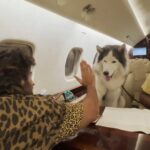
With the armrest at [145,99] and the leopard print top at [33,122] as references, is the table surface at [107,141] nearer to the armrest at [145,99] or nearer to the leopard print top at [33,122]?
the leopard print top at [33,122]

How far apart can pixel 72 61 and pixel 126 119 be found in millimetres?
1482

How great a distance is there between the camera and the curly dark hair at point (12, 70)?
2.51 ft

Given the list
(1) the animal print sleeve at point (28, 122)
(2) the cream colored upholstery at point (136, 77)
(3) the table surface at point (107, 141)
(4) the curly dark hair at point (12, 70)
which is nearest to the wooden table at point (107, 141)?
(3) the table surface at point (107, 141)

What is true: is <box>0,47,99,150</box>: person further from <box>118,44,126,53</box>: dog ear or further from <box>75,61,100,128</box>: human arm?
<box>118,44,126,53</box>: dog ear

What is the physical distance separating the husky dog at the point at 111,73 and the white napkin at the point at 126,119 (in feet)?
0.30

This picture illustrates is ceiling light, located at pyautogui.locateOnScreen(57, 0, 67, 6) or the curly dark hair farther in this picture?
ceiling light, located at pyautogui.locateOnScreen(57, 0, 67, 6)

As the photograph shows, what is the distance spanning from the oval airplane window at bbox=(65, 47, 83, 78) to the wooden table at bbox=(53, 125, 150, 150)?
1513 millimetres

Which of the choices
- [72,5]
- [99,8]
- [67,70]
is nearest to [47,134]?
[72,5]

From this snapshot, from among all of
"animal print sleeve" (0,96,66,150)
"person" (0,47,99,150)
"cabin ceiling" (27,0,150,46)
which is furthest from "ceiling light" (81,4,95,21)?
"animal print sleeve" (0,96,66,150)

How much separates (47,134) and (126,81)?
0.75 metres

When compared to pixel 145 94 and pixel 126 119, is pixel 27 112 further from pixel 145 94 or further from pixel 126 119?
pixel 145 94

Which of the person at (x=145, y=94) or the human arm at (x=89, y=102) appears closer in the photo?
the human arm at (x=89, y=102)

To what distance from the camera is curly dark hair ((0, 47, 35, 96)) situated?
77 centimetres

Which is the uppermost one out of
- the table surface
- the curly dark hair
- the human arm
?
the curly dark hair
